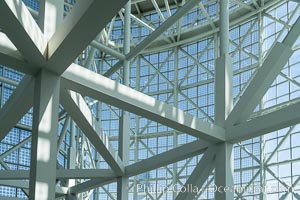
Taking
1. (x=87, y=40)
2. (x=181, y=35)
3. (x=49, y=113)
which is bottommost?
(x=49, y=113)

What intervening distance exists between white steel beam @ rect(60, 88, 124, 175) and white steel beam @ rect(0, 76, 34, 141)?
0.77 metres

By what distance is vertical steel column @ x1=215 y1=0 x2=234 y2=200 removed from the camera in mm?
12297

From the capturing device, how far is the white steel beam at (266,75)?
11.8m

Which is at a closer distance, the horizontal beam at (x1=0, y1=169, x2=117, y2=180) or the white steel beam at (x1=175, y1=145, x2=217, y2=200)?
the white steel beam at (x1=175, y1=145, x2=217, y2=200)

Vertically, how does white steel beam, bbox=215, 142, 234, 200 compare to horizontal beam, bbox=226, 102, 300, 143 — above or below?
below

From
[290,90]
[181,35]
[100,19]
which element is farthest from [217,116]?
[181,35]

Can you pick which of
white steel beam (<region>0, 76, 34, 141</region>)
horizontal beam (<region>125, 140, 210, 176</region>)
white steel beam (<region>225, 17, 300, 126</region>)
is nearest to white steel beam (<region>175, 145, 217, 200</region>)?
horizontal beam (<region>125, 140, 210, 176</region>)

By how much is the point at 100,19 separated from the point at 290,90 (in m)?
21.3

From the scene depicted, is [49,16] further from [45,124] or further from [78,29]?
[45,124]

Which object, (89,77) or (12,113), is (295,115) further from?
(12,113)

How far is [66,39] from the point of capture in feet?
28.8

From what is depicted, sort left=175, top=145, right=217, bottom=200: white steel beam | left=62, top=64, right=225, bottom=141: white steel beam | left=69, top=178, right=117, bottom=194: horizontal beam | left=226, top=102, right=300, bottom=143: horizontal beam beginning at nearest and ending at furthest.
Answer: left=62, top=64, right=225, bottom=141: white steel beam → left=226, top=102, right=300, bottom=143: horizontal beam → left=175, top=145, right=217, bottom=200: white steel beam → left=69, top=178, right=117, bottom=194: horizontal beam

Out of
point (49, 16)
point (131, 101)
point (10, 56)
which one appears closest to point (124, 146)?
point (131, 101)

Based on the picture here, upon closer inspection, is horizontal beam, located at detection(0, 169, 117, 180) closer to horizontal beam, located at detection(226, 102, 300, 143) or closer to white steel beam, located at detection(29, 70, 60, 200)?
horizontal beam, located at detection(226, 102, 300, 143)
